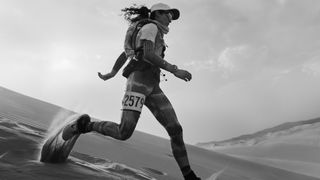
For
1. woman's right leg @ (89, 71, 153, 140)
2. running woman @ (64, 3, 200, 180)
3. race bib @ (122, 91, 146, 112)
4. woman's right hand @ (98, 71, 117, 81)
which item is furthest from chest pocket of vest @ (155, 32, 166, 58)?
woman's right hand @ (98, 71, 117, 81)

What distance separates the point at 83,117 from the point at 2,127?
1421 mm

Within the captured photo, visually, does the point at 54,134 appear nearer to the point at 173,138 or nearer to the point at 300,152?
the point at 173,138

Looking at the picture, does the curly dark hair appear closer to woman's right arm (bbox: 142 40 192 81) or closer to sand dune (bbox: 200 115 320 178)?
woman's right arm (bbox: 142 40 192 81)

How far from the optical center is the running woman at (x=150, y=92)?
390 cm

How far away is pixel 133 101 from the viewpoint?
12.9 feet

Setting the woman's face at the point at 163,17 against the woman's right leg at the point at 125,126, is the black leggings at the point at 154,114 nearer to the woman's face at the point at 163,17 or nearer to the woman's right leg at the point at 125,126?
the woman's right leg at the point at 125,126

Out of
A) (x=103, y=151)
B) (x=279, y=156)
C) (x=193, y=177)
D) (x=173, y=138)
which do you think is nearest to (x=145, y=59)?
(x=173, y=138)

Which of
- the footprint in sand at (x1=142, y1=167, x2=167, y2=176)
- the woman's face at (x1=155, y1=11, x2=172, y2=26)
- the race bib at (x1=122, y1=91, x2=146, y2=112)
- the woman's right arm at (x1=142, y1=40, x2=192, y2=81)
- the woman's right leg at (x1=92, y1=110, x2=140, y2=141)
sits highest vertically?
the woman's face at (x1=155, y1=11, x2=172, y2=26)

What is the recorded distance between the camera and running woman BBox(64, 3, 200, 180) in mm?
3902

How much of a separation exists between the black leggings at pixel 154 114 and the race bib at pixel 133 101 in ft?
0.11

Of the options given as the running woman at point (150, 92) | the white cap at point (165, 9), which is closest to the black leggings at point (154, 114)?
the running woman at point (150, 92)

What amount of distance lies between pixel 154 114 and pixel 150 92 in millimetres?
236

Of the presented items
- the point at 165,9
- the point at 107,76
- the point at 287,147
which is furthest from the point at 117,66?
the point at 287,147

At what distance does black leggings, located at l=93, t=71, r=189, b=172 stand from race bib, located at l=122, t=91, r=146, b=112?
32 millimetres
